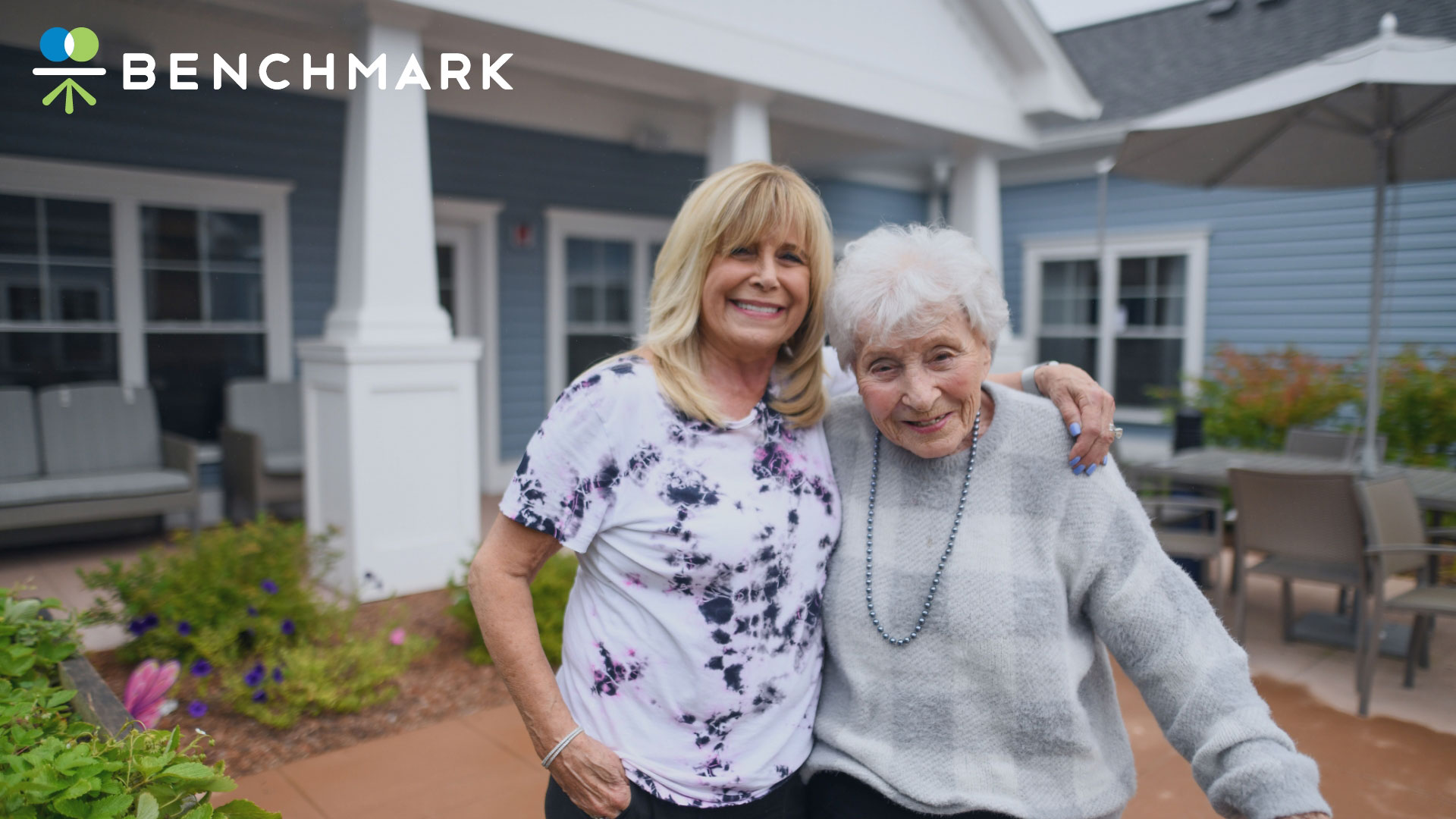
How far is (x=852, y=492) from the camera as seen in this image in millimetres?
1533

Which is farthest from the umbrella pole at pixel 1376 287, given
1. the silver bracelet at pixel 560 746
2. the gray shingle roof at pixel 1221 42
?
the silver bracelet at pixel 560 746

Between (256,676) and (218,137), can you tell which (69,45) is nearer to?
(218,137)

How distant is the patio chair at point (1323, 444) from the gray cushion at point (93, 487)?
720cm

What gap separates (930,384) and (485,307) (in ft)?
23.3

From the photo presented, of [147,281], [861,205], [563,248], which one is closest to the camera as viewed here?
[147,281]

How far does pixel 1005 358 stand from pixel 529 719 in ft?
24.5

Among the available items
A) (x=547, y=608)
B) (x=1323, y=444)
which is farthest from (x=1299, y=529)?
(x=547, y=608)

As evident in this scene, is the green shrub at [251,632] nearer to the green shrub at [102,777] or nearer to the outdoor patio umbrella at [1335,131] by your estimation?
the green shrub at [102,777]

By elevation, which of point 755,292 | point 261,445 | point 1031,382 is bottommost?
point 261,445

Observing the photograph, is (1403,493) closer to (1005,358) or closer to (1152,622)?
(1152,622)

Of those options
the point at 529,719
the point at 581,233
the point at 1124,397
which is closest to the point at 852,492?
the point at 529,719

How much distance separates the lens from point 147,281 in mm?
6551

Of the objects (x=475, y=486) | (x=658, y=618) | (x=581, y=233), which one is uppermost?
(x=581, y=233)

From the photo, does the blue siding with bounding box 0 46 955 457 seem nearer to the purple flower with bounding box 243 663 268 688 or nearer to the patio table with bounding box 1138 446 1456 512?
the patio table with bounding box 1138 446 1456 512
